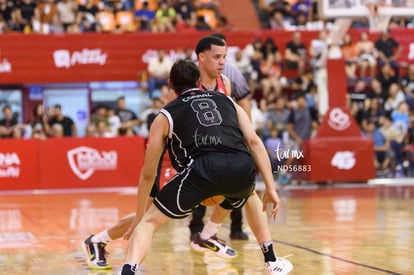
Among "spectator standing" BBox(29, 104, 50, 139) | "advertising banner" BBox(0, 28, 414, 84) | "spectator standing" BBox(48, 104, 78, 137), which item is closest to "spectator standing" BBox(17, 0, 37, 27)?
"advertising banner" BBox(0, 28, 414, 84)

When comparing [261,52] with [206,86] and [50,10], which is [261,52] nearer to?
[50,10]

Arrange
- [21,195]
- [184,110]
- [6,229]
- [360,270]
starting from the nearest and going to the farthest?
1. [184,110]
2. [360,270]
3. [6,229]
4. [21,195]

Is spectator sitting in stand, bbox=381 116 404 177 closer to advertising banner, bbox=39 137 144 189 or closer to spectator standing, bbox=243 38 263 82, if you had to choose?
spectator standing, bbox=243 38 263 82

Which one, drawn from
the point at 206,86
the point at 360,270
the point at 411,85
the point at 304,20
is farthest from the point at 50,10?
the point at 360,270

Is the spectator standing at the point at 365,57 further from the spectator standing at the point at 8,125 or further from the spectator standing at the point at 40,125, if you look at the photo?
the spectator standing at the point at 8,125

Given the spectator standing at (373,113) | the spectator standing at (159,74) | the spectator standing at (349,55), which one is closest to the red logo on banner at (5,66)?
the spectator standing at (159,74)

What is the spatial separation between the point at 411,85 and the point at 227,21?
5883 millimetres

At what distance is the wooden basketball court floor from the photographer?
26.8 ft

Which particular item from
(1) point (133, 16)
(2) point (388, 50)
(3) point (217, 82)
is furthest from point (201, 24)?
(3) point (217, 82)

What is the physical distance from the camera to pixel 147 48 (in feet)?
74.4

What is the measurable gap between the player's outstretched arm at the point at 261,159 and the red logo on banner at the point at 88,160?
41.1 feet

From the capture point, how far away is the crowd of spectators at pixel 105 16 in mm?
23031

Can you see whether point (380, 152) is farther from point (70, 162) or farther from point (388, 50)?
point (70, 162)

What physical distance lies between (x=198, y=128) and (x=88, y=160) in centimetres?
1281
